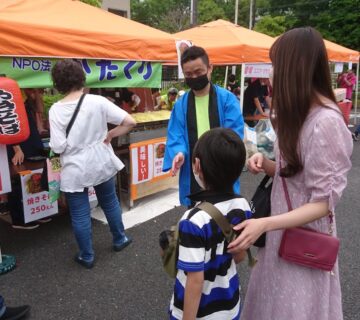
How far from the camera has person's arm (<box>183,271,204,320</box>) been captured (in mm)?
1247

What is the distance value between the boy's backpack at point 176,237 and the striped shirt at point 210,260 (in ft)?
0.06

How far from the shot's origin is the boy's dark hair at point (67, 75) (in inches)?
108

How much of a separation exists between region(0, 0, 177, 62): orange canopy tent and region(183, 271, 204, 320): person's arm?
259 centimetres

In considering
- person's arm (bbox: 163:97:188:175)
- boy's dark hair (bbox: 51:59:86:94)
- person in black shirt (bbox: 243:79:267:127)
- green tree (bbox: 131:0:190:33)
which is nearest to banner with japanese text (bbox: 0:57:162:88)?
boy's dark hair (bbox: 51:59:86:94)

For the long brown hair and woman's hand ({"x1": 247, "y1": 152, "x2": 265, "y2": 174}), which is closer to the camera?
the long brown hair

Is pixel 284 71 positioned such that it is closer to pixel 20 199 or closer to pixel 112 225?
pixel 112 225

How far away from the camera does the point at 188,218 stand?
1.24m

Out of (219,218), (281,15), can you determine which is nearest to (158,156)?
(219,218)

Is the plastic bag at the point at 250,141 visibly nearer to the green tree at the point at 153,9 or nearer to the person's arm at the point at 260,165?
the person's arm at the point at 260,165

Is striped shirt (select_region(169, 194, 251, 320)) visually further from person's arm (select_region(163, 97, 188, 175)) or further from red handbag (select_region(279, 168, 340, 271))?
person's arm (select_region(163, 97, 188, 175))

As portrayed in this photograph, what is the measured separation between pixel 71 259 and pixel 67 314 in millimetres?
796

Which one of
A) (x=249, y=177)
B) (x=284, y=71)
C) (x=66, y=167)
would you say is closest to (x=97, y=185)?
(x=66, y=167)

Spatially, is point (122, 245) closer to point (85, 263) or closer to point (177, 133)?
point (85, 263)

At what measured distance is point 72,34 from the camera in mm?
3410
